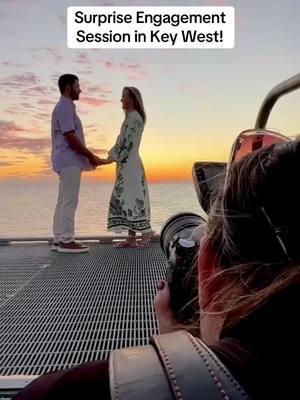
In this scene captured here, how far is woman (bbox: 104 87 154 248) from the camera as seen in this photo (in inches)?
116

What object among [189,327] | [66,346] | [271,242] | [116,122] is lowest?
[66,346]

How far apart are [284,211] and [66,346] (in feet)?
3.98

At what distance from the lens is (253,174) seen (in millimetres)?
361

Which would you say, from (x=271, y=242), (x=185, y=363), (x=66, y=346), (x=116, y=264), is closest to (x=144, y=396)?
(x=185, y=363)

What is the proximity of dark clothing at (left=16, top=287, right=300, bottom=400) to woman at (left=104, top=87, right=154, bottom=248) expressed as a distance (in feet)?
8.57

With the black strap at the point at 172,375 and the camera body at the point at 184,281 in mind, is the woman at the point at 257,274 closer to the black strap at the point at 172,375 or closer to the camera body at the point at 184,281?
the black strap at the point at 172,375

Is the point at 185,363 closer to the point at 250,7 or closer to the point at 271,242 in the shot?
the point at 271,242

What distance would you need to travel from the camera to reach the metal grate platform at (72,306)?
140 centimetres

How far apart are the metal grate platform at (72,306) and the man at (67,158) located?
120 mm

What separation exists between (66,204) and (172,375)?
8.55ft

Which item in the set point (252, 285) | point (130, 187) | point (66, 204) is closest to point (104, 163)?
point (130, 187)

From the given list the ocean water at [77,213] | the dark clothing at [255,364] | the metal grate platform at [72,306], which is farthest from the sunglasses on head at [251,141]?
the ocean water at [77,213]

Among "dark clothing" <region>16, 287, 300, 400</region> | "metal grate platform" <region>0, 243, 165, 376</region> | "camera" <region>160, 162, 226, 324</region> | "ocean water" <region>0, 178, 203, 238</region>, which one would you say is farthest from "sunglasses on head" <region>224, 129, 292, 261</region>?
"ocean water" <region>0, 178, 203, 238</region>

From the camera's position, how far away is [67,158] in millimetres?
2857
